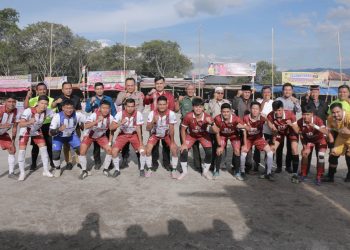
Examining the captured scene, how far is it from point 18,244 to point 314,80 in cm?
4047

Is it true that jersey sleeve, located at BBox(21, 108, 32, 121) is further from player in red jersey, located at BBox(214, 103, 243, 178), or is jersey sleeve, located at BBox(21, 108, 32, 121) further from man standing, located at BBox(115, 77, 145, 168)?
player in red jersey, located at BBox(214, 103, 243, 178)

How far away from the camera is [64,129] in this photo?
7.29 meters

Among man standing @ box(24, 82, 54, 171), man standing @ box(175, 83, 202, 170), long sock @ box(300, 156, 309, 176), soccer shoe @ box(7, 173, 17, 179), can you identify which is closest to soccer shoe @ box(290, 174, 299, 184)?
long sock @ box(300, 156, 309, 176)

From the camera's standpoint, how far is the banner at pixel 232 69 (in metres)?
37.6

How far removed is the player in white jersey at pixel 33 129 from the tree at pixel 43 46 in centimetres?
4508

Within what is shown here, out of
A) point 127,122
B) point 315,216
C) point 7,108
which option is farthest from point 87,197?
point 315,216

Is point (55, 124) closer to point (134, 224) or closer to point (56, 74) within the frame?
point (134, 224)

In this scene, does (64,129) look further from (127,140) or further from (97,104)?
(127,140)

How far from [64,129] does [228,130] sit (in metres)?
3.35

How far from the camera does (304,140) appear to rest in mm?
7328

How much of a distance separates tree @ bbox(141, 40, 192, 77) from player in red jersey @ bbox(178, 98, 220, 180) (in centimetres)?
5422

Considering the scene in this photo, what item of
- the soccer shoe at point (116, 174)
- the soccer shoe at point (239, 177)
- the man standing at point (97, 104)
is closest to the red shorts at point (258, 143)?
the soccer shoe at point (239, 177)

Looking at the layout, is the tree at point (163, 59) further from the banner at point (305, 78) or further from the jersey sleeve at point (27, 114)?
the jersey sleeve at point (27, 114)

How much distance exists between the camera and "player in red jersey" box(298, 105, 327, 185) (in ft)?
23.0
